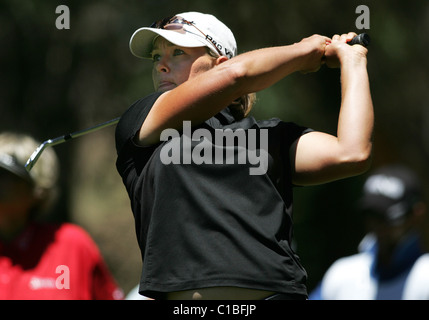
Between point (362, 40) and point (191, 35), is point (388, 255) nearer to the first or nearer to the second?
point (362, 40)

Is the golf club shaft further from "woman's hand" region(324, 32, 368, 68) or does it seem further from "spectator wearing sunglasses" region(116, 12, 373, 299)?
"woman's hand" region(324, 32, 368, 68)

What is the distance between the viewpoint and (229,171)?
2.23 meters

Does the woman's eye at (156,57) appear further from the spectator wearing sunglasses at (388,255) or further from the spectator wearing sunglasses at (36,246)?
the spectator wearing sunglasses at (388,255)

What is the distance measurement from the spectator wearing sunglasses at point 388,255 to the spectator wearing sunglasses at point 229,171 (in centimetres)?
175

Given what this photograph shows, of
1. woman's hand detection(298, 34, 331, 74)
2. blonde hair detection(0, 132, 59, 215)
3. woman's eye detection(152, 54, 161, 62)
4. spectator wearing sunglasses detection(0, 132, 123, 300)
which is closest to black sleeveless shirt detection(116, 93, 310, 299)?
woman's hand detection(298, 34, 331, 74)

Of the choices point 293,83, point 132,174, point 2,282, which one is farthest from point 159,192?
→ point 293,83

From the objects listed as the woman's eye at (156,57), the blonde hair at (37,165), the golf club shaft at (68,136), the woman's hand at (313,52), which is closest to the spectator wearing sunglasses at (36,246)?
the blonde hair at (37,165)

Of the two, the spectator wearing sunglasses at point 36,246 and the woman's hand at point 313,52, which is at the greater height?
the woman's hand at point 313,52

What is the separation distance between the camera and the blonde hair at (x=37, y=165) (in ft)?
12.0

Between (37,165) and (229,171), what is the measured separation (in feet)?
5.70

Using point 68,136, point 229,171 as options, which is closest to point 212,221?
point 229,171

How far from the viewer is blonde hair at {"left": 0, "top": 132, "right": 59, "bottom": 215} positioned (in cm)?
367

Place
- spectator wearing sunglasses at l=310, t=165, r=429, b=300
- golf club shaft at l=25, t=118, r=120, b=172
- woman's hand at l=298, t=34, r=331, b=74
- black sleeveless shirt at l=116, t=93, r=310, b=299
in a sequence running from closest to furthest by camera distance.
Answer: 1. black sleeveless shirt at l=116, t=93, r=310, b=299
2. woman's hand at l=298, t=34, r=331, b=74
3. golf club shaft at l=25, t=118, r=120, b=172
4. spectator wearing sunglasses at l=310, t=165, r=429, b=300

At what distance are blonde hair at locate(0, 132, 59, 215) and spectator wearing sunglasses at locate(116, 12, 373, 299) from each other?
4.66 feet
